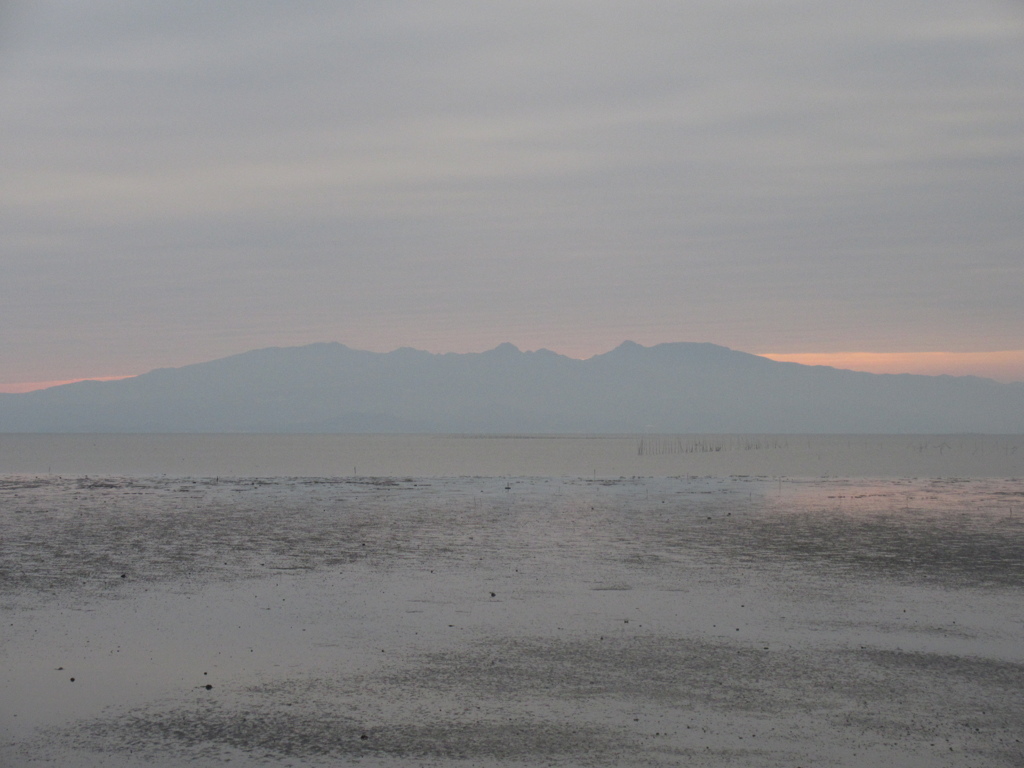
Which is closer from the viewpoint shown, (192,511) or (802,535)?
(802,535)

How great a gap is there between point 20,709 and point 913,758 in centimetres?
1132

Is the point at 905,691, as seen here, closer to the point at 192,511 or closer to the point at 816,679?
the point at 816,679

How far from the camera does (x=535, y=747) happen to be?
35.4 ft

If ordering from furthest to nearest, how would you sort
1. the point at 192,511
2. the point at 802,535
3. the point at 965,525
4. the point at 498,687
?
the point at 192,511, the point at 965,525, the point at 802,535, the point at 498,687

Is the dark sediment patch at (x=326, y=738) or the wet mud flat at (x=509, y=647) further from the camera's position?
the wet mud flat at (x=509, y=647)

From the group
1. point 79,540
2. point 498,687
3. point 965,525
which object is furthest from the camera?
point 965,525

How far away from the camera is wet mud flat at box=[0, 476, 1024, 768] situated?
1102 centimetres

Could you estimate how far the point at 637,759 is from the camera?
10.5 m

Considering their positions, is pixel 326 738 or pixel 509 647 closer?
pixel 326 738

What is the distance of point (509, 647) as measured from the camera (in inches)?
605

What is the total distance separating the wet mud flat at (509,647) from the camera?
36.1ft

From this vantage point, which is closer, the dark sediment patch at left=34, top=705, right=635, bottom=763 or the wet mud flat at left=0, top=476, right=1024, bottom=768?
the dark sediment patch at left=34, top=705, right=635, bottom=763

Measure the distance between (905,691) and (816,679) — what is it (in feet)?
4.02

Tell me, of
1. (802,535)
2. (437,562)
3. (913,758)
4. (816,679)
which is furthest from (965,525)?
(913,758)
